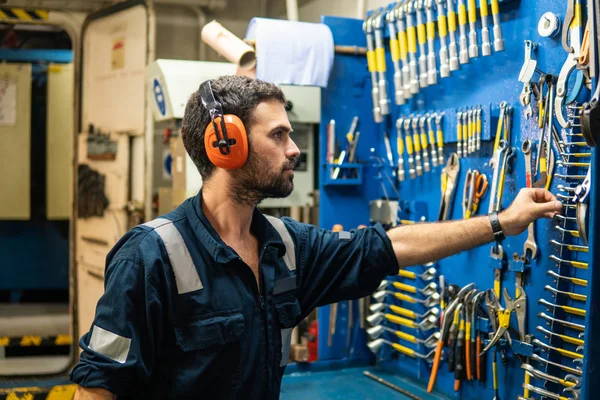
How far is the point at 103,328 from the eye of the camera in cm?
147

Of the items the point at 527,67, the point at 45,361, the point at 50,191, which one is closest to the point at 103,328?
the point at 527,67

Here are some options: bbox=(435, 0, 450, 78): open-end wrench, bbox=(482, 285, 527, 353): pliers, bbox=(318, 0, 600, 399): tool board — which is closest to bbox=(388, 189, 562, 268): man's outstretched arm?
bbox=(318, 0, 600, 399): tool board

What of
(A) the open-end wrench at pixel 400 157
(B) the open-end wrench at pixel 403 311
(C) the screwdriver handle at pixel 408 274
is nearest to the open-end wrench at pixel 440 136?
(A) the open-end wrench at pixel 400 157

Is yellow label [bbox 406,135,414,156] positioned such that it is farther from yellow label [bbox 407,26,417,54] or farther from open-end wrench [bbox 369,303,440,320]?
open-end wrench [bbox 369,303,440,320]

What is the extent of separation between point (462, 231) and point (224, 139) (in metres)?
0.73

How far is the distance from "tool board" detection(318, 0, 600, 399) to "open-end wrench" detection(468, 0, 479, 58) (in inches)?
1.2

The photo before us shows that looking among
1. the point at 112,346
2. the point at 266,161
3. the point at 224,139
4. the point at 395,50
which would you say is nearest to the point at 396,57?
the point at 395,50

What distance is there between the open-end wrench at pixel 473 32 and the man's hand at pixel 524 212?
2.09ft

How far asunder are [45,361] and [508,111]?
3995 mm

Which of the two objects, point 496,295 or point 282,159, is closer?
point 282,159

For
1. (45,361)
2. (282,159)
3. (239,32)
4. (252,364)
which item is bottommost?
(45,361)

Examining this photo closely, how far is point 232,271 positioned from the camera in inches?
66.3

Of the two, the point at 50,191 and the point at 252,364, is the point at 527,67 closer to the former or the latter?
the point at 252,364

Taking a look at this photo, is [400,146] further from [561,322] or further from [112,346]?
[112,346]
